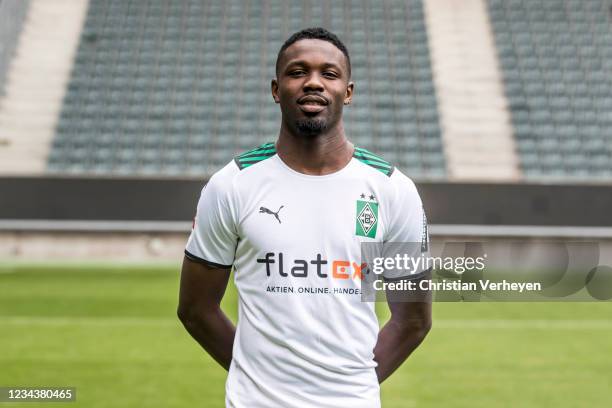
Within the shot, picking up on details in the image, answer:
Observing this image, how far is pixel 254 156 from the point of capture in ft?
6.64

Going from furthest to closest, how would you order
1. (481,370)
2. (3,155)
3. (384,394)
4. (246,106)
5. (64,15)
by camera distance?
(64,15) → (246,106) → (3,155) → (481,370) → (384,394)

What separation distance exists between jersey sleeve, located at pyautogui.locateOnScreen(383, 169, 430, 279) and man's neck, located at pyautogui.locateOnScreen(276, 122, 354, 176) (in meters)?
0.16

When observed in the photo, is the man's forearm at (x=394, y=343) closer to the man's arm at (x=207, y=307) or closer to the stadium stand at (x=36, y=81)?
the man's arm at (x=207, y=307)

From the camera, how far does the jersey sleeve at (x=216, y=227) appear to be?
1948 mm

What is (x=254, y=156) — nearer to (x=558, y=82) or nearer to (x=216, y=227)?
Result: (x=216, y=227)

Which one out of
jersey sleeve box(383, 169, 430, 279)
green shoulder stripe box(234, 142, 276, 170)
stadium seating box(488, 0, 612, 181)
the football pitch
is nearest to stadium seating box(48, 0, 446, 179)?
stadium seating box(488, 0, 612, 181)

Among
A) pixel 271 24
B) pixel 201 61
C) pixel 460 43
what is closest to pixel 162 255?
pixel 201 61

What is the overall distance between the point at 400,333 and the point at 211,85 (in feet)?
56.0

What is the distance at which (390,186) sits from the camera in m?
2.00

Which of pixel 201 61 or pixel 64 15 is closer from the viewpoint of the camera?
pixel 201 61

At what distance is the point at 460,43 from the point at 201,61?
22.9 ft

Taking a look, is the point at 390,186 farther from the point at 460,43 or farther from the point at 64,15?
the point at 64,15

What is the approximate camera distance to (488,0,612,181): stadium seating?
672 inches

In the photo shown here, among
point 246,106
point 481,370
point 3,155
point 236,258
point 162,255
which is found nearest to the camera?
point 236,258
